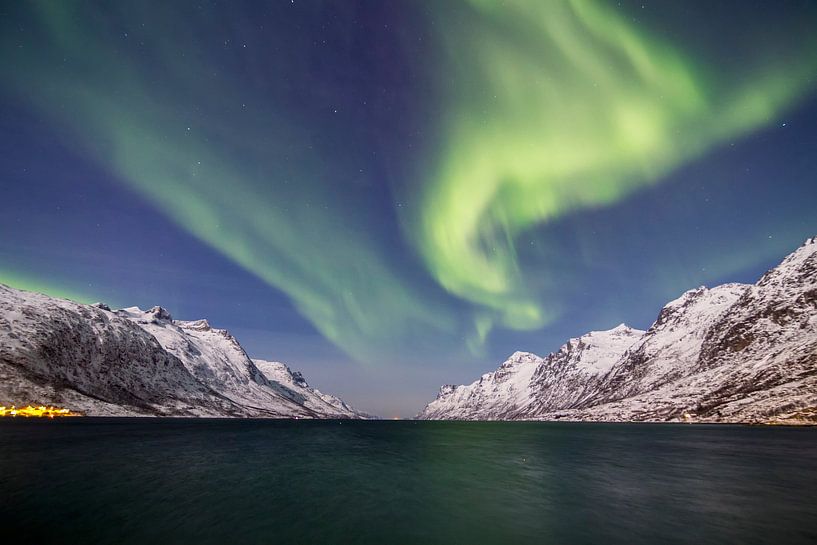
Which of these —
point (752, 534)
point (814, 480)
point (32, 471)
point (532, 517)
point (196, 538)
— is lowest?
point (32, 471)

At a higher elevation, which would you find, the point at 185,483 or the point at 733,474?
the point at 733,474

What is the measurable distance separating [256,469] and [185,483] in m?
15.0

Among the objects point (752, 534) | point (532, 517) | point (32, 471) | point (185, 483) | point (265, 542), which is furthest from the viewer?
point (32, 471)

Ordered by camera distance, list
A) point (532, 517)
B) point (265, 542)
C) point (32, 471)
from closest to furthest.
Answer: point (265, 542) → point (532, 517) → point (32, 471)

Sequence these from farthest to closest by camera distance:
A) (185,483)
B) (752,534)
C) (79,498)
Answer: (185,483) → (79,498) → (752,534)

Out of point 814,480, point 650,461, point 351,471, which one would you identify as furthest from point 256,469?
point 814,480

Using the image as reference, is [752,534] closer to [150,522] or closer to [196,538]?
[196,538]

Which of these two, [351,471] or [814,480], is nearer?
[814,480]

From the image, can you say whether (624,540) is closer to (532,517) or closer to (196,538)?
(532,517)

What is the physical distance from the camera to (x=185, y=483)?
4269cm

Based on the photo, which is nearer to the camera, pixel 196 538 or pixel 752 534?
pixel 196 538

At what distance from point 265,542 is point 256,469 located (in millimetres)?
36950

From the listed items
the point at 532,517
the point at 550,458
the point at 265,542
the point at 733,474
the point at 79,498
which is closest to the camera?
the point at 265,542

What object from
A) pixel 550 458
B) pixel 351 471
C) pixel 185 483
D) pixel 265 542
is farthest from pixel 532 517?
pixel 550 458
